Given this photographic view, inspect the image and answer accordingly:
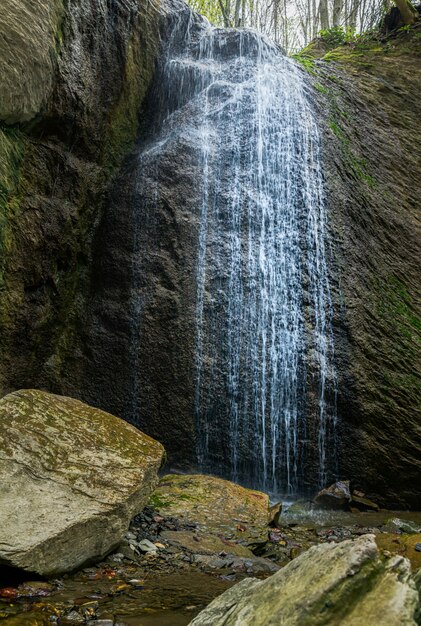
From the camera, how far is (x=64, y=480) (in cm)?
358

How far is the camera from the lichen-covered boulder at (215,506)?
15.1ft

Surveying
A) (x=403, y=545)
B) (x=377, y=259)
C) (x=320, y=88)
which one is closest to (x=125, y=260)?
(x=377, y=259)

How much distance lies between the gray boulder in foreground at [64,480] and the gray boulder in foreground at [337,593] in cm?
144

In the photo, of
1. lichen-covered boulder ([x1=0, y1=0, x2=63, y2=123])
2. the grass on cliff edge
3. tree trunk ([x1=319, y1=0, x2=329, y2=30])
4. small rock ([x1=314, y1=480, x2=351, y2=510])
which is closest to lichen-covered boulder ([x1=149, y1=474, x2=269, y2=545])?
small rock ([x1=314, y1=480, x2=351, y2=510])

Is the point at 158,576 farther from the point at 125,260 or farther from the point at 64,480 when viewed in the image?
the point at 125,260

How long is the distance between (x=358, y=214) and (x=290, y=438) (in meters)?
3.51

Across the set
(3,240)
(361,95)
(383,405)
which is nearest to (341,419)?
(383,405)

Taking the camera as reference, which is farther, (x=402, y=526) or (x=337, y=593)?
(x=402, y=526)

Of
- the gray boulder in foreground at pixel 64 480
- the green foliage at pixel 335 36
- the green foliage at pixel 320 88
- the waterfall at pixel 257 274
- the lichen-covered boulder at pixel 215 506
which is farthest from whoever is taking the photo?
the green foliage at pixel 335 36

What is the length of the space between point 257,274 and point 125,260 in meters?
1.81

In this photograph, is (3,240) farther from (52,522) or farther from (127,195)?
(52,522)

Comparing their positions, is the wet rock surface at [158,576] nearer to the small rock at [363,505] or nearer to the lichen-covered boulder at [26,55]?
the small rock at [363,505]

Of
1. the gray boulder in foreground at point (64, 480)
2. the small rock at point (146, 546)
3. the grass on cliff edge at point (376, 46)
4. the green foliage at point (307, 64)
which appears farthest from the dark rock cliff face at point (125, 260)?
the grass on cliff edge at point (376, 46)

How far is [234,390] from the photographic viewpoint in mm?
6766
